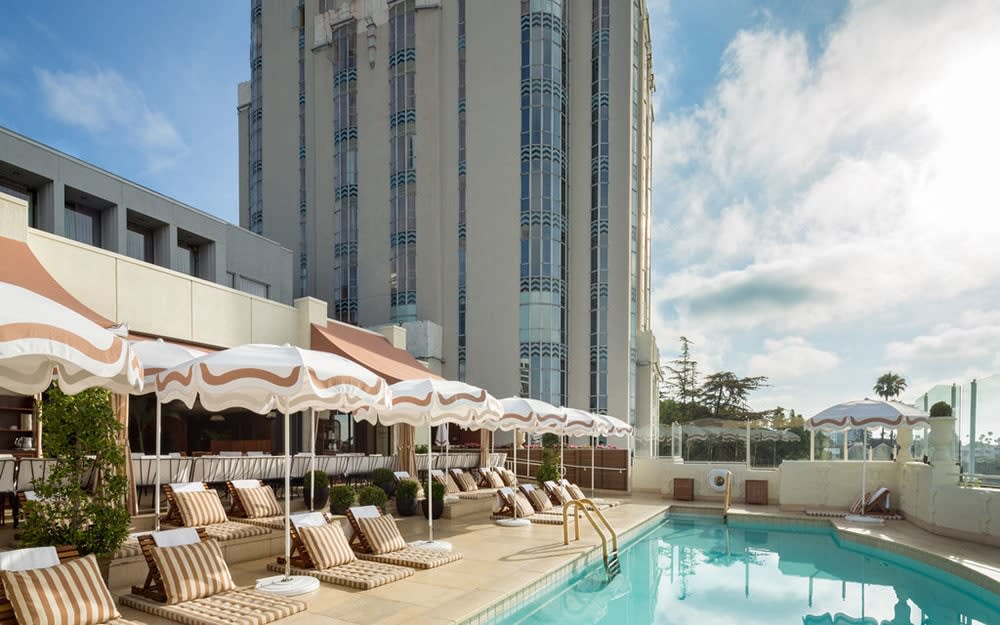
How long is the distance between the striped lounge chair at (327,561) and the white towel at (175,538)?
1548 mm

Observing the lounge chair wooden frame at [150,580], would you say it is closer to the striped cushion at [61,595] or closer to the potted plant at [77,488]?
the potted plant at [77,488]

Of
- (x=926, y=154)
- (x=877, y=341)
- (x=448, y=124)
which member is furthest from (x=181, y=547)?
(x=877, y=341)

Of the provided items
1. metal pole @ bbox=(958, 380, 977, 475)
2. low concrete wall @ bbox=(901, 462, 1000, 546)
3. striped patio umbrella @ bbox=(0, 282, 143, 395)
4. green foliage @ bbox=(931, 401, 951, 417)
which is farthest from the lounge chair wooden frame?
green foliage @ bbox=(931, 401, 951, 417)

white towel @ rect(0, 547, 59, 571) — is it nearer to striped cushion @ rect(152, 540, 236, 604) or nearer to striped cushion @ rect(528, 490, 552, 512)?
striped cushion @ rect(152, 540, 236, 604)

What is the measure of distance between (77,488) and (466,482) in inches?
460

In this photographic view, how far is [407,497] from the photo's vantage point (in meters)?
15.0

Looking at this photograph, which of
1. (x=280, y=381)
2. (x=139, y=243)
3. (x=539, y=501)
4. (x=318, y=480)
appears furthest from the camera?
(x=139, y=243)

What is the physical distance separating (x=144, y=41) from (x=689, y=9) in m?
21.2

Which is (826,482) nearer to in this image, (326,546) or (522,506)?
(522,506)

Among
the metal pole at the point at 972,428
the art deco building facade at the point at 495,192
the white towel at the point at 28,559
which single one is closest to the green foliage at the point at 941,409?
the metal pole at the point at 972,428

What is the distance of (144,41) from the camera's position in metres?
22.2

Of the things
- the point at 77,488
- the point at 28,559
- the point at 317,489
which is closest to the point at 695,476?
the point at 317,489

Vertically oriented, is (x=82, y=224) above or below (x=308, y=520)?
above

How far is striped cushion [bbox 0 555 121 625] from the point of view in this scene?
229 inches
